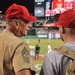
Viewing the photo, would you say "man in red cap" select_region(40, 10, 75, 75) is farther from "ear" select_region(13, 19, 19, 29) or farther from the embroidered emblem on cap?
"ear" select_region(13, 19, 19, 29)

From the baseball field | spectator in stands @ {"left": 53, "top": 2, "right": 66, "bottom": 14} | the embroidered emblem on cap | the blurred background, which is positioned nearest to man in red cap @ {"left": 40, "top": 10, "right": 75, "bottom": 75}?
the embroidered emblem on cap

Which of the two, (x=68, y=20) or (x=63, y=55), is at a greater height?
(x=68, y=20)

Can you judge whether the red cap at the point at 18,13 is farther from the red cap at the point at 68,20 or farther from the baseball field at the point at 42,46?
the baseball field at the point at 42,46

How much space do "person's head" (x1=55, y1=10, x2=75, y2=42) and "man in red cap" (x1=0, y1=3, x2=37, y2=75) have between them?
24cm

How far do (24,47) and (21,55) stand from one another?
0.06 meters

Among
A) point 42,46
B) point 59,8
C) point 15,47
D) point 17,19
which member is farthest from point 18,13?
point 42,46

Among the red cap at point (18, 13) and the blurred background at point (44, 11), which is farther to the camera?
the blurred background at point (44, 11)

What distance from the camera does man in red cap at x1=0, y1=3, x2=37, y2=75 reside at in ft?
5.03

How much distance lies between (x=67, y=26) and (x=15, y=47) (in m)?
0.33

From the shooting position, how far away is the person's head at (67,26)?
1.51 metres

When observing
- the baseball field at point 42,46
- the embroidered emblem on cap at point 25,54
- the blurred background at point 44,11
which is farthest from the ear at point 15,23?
the baseball field at point 42,46

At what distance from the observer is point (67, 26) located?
1519mm

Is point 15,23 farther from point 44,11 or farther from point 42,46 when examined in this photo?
point 42,46

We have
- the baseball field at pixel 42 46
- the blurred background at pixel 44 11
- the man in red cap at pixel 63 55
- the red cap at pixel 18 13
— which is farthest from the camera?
the baseball field at pixel 42 46
